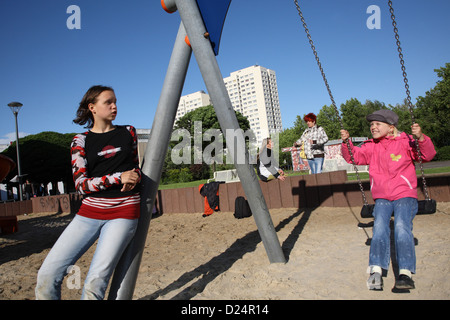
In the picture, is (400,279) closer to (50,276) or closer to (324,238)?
(324,238)

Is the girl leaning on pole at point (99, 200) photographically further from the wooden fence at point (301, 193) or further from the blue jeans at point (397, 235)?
the wooden fence at point (301, 193)

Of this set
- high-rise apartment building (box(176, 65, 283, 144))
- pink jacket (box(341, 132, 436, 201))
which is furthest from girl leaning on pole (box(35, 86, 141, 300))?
high-rise apartment building (box(176, 65, 283, 144))

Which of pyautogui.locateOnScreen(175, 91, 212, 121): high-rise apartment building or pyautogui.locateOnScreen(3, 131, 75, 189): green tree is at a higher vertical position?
pyautogui.locateOnScreen(175, 91, 212, 121): high-rise apartment building

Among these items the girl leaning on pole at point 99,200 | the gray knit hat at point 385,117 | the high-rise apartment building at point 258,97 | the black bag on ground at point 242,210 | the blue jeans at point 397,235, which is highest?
the high-rise apartment building at point 258,97

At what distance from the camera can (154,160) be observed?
2404 mm

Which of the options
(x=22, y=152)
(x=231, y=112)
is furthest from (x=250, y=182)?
(x=22, y=152)

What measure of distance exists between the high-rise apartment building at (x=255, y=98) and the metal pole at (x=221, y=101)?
122113 mm

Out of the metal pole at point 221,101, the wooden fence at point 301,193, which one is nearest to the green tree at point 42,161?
the wooden fence at point 301,193

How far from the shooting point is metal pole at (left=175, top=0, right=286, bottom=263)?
9.50 ft

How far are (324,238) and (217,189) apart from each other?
13.9 ft

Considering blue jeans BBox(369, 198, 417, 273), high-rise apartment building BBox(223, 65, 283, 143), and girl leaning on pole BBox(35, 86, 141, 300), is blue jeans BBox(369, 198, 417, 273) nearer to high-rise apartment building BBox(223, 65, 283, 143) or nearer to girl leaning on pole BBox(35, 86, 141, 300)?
girl leaning on pole BBox(35, 86, 141, 300)

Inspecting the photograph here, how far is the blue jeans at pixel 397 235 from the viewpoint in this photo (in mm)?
2471

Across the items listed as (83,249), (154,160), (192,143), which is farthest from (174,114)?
(192,143)

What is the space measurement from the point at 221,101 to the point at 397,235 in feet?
6.28
